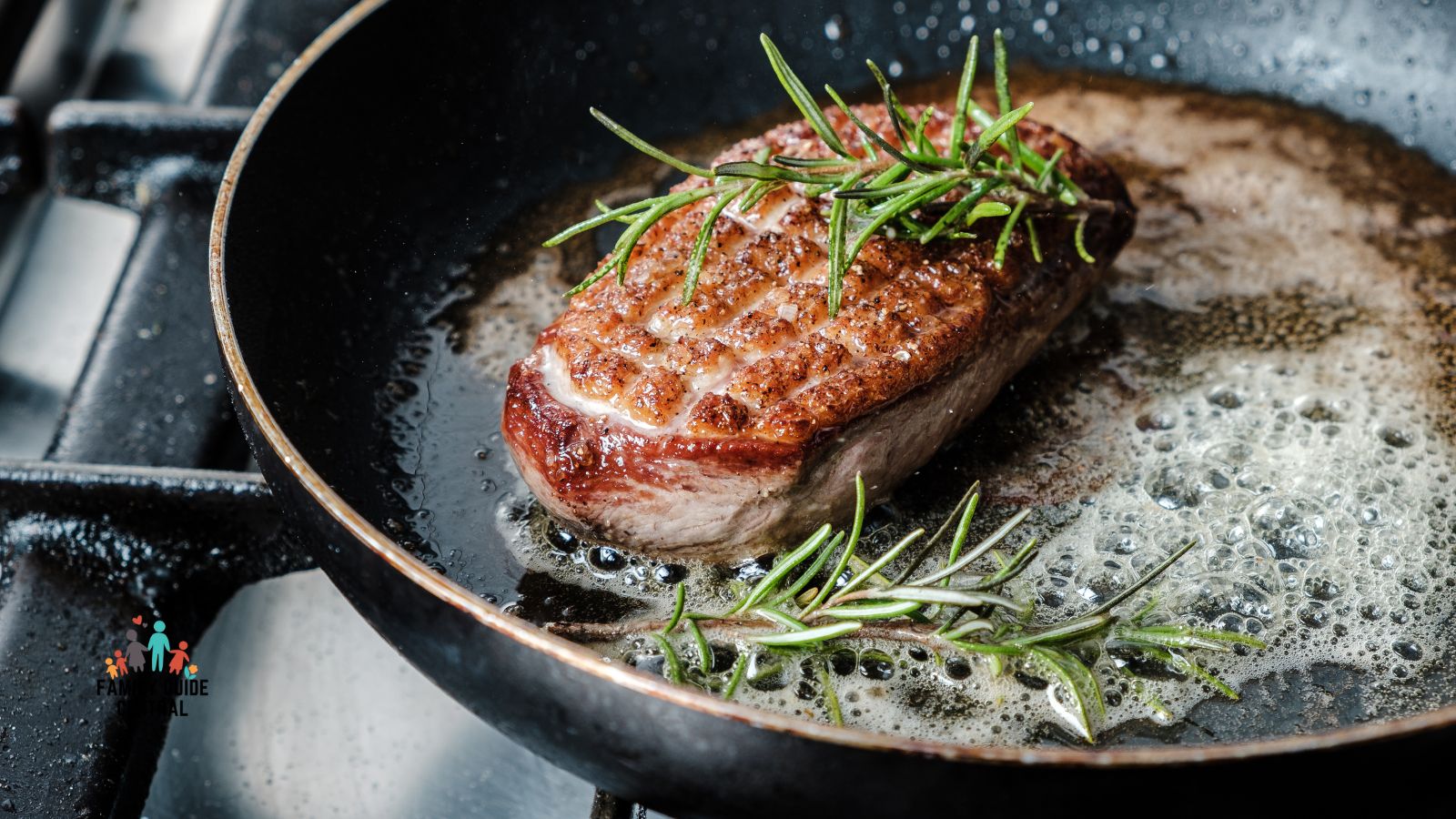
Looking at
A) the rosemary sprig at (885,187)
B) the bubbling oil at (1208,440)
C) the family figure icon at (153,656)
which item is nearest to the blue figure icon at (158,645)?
the family figure icon at (153,656)

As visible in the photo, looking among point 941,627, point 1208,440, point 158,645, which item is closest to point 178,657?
point 158,645

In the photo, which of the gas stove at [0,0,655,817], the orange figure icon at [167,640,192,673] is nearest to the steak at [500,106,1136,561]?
the gas stove at [0,0,655,817]

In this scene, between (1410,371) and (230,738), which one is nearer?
(230,738)

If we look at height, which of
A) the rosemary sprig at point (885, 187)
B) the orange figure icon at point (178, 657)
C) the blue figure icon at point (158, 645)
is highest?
the rosemary sprig at point (885, 187)

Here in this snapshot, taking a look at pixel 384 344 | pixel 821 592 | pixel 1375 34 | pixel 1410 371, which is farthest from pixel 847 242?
pixel 1375 34

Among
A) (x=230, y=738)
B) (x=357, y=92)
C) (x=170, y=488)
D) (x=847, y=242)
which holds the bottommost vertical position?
(x=230, y=738)

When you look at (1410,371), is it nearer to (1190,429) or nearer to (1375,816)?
(1190,429)

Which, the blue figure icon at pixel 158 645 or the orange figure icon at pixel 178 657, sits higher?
the blue figure icon at pixel 158 645

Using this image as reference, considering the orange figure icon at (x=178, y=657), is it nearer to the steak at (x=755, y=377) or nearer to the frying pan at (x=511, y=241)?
the frying pan at (x=511, y=241)
